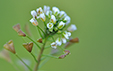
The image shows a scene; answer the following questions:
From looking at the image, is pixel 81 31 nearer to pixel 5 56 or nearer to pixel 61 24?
pixel 5 56

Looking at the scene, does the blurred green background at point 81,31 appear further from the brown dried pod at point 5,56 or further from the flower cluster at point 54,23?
the flower cluster at point 54,23

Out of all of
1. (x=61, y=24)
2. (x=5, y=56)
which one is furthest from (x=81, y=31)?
(x=61, y=24)

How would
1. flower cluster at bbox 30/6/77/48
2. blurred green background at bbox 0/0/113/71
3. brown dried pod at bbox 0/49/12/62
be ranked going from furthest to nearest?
1. blurred green background at bbox 0/0/113/71
2. brown dried pod at bbox 0/49/12/62
3. flower cluster at bbox 30/6/77/48

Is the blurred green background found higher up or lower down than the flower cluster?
lower down

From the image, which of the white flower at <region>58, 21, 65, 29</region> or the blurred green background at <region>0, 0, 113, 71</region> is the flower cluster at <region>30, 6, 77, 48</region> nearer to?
the white flower at <region>58, 21, 65, 29</region>

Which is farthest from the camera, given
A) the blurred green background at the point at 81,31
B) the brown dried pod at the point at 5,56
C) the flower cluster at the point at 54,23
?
the blurred green background at the point at 81,31

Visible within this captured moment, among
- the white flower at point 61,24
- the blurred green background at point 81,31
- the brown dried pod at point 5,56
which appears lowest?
the blurred green background at point 81,31

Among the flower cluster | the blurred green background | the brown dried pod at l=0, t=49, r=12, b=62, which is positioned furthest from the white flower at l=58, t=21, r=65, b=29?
the blurred green background

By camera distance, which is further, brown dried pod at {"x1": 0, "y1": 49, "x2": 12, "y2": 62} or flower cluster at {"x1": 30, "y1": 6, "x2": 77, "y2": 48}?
brown dried pod at {"x1": 0, "y1": 49, "x2": 12, "y2": 62}

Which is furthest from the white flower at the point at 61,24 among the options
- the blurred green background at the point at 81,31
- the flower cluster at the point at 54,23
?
the blurred green background at the point at 81,31
